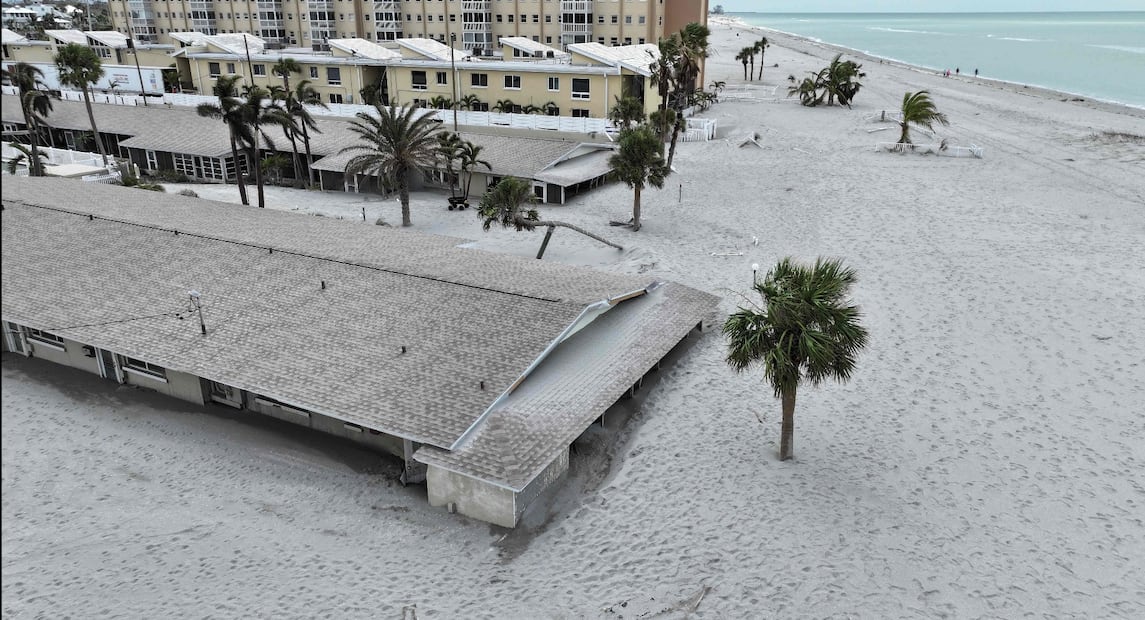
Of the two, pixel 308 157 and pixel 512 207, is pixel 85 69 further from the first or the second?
pixel 512 207

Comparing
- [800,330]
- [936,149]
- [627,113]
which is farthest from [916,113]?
[800,330]

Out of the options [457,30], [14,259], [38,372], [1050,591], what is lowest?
[1050,591]

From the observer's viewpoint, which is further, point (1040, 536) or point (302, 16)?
point (302, 16)

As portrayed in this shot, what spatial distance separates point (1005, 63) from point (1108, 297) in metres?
141

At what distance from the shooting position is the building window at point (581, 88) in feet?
174

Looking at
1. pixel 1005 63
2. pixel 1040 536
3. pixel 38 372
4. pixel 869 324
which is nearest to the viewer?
pixel 1040 536

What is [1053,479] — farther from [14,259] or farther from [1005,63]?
[1005,63]

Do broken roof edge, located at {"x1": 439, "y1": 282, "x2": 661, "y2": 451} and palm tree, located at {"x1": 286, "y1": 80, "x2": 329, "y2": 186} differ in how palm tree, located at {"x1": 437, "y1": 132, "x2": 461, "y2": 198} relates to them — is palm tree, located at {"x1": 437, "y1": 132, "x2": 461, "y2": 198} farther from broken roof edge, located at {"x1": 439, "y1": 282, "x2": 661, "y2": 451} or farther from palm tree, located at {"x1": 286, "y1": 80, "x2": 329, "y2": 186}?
broken roof edge, located at {"x1": 439, "y1": 282, "x2": 661, "y2": 451}

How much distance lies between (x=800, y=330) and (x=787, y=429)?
2897mm

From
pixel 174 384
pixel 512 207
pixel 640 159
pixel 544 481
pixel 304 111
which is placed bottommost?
pixel 544 481

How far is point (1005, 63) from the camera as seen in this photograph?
474 feet

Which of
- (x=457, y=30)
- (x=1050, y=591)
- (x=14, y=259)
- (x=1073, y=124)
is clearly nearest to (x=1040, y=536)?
(x=1050, y=591)

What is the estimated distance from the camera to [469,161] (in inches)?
1599

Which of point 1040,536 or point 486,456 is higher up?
point 486,456
